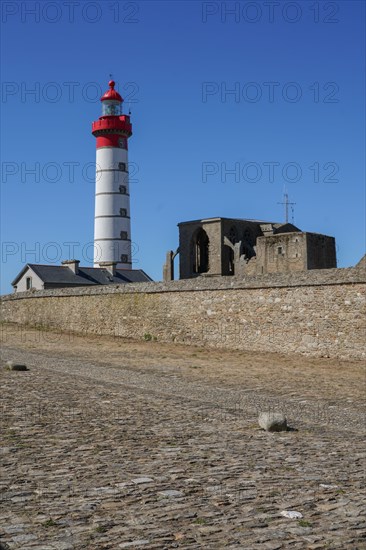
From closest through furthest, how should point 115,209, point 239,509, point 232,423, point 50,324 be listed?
point 239,509 < point 232,423 < point 50,324 < point 115,209

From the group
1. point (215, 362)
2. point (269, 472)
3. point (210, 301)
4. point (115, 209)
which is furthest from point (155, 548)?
point (115, 209)

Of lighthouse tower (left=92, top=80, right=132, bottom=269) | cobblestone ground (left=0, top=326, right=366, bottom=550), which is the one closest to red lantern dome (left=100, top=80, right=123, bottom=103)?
lighthouse tower (left=92, top=80, right=132, bottom=269)

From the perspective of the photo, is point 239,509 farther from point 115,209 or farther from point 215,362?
point 115,209

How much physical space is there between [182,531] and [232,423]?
4.15 m

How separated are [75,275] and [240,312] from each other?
29437 millimetres

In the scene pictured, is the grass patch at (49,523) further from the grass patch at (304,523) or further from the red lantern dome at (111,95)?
the red lantern dome at (111,95)

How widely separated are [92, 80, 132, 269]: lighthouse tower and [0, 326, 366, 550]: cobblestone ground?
37.5 metres

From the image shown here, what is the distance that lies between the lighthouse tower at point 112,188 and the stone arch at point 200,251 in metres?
8.70

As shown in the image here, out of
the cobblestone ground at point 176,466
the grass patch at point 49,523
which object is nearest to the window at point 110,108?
the cobblestone ground at point 176,466

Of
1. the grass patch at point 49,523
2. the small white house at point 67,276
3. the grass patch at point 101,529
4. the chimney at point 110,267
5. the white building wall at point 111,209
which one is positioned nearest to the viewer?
the grass patch at point 101,529

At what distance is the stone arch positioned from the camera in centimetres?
4325

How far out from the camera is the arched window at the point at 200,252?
142ft

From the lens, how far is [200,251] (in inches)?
1716

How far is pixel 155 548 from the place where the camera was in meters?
3.85
